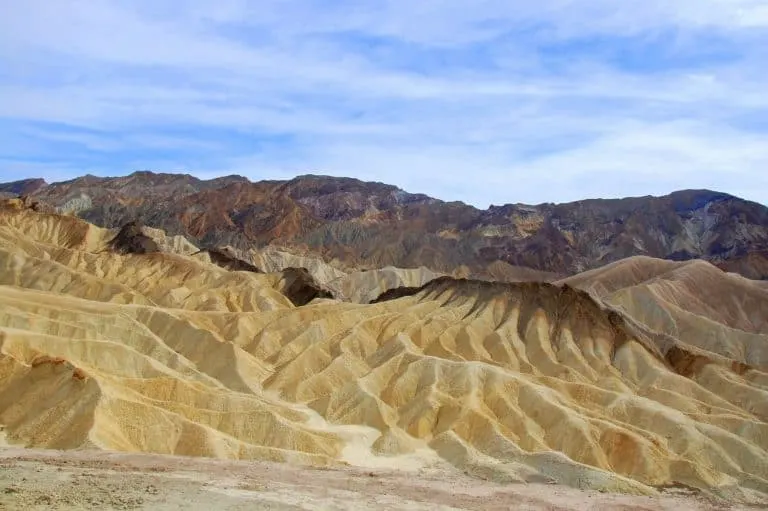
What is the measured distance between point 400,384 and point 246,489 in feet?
100

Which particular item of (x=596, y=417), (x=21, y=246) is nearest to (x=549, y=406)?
(x=596, y=417)

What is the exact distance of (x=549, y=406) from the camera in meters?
59.7

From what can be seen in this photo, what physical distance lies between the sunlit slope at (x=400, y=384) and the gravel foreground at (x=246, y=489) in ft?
11.8

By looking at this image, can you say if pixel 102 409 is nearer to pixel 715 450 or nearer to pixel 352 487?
pixel 352 487

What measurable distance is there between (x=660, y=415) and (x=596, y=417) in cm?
458

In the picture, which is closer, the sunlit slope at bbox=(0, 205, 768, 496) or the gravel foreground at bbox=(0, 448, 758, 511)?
the gravel foreground at bbox=(0, 448, 758, 511)

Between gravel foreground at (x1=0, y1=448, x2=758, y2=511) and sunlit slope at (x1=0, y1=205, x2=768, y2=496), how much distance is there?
361 cm

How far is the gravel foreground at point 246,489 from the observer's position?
31.6m

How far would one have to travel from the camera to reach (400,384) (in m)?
65.6

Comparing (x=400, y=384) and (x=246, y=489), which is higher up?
(x=400, y=384)

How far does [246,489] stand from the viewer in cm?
3591

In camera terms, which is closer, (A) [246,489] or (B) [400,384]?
(A) [246,489]

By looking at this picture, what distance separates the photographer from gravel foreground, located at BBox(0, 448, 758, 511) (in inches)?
1244

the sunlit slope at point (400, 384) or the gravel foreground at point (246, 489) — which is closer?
the gravel foreground at point (246, 489)
